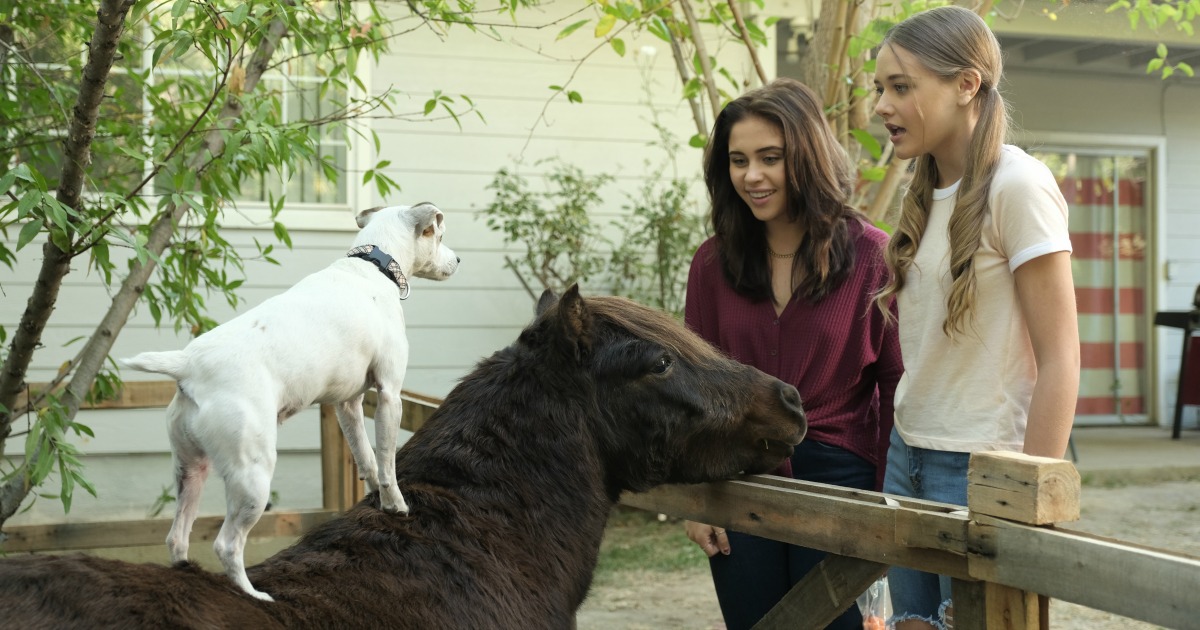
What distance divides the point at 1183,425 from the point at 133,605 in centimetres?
1305

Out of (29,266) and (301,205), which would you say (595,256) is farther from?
(29,266)

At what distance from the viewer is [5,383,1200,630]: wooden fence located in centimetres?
166

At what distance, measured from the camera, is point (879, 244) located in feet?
9.91

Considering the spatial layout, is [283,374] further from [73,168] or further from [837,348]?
[837,348]

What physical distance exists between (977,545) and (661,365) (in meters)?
0.77

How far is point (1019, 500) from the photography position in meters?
1.85

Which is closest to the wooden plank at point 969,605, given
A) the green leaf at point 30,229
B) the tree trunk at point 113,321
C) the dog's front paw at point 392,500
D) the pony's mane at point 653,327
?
the pony's mane at point 653,327

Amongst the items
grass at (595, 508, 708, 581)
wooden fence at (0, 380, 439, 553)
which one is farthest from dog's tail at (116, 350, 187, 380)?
grass at (595, 508, 708, 581)

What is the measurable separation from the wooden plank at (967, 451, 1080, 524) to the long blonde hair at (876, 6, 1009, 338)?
49 cm

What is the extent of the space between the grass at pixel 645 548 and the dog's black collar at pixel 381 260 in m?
5.03

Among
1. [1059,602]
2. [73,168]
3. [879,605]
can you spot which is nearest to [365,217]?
[73,168]

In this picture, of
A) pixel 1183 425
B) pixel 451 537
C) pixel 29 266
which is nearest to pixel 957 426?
pixel 451 537

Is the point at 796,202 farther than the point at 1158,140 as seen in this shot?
No

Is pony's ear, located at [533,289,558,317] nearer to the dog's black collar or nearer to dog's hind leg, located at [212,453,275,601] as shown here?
the dog's black collar
